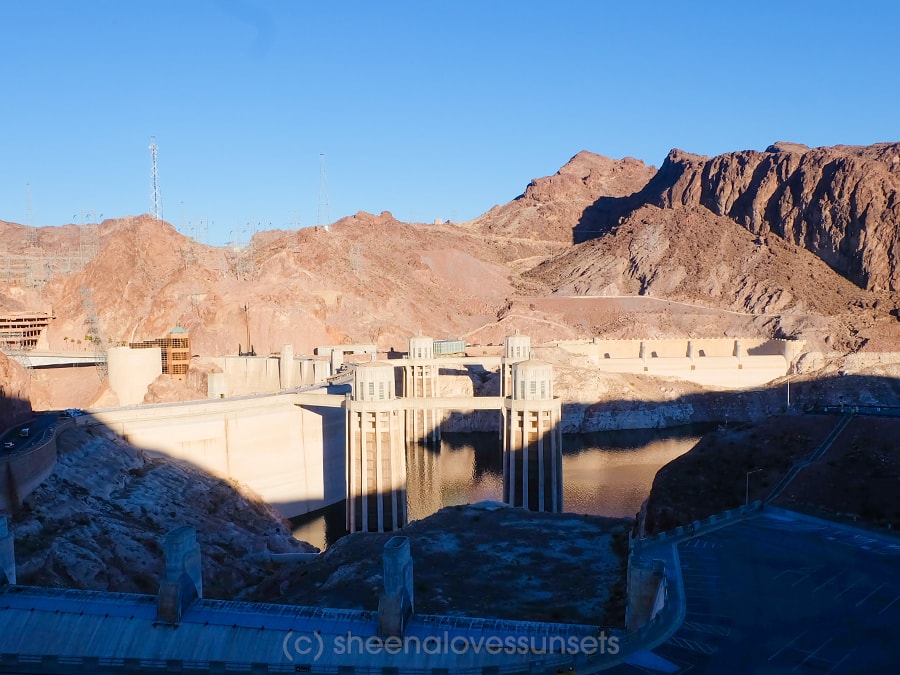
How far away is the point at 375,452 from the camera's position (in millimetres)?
58344

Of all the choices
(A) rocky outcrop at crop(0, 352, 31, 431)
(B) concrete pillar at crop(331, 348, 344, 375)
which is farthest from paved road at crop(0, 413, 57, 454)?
(B) concrete pillar at crop(331, 348, 344, 375)

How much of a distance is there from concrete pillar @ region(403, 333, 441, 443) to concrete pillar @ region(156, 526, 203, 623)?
6755 cm

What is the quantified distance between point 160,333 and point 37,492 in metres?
67.9

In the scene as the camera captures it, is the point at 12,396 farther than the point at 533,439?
No

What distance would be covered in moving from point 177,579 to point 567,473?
2204 inches

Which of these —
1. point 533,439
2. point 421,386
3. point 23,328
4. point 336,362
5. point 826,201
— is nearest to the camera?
point 533,439

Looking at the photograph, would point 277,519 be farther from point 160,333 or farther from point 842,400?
point 842,400

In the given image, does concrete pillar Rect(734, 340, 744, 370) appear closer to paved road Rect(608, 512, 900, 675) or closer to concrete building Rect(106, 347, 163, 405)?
concrete building Rect(106, 347, 163, 405)

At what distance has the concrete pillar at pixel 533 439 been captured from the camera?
5834 cm

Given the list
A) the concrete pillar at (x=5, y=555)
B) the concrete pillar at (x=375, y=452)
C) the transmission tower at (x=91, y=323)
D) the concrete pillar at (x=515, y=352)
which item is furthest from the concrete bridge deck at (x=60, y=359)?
the concrete pillar at (x=5, y=555)

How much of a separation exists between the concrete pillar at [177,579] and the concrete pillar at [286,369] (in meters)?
60.7

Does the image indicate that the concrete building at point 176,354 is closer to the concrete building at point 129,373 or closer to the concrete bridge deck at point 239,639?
the concrete building at point 129,373

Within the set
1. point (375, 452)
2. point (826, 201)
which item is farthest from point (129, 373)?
point (826, 201)

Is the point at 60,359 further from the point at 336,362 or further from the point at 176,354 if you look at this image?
the point at 336,362
